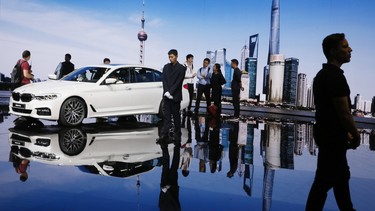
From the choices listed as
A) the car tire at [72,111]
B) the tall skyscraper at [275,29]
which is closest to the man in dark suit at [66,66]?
the car tire at [72,111]

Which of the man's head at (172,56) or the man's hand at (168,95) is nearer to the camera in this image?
the man's hand at (168,95)

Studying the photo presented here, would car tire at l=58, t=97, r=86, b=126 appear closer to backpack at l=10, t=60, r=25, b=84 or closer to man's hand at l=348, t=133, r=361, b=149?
backpack at l=10, t=60, r=25, b=84

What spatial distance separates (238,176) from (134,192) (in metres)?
1.61

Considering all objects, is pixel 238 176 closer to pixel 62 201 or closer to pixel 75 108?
pixel 62 201

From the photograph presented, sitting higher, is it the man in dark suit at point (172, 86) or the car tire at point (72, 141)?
the man in dark suit at point (172, 86)

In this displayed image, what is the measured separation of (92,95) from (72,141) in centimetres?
253

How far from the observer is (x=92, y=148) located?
6.48 meters

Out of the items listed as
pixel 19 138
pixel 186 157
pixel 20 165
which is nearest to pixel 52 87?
pixel 19 138

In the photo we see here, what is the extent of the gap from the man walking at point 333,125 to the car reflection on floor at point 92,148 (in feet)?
7.88

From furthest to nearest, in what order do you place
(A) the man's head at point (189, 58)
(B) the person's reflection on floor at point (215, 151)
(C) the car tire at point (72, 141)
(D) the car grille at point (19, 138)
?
(A) the man's head at point (189, 58) < (D) the car grille at point (19, 138) < (C) the car tire at point (72, 141) < (B) the person's reflection on floor at point (215, 151)

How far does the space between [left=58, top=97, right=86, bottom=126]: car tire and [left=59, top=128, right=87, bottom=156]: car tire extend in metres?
0.47

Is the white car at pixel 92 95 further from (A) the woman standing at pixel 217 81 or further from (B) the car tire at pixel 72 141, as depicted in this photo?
(A) the woman standing at pixel 217 81

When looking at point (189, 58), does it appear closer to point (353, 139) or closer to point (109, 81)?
point (109, 81)

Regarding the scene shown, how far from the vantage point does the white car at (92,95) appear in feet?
29.3
